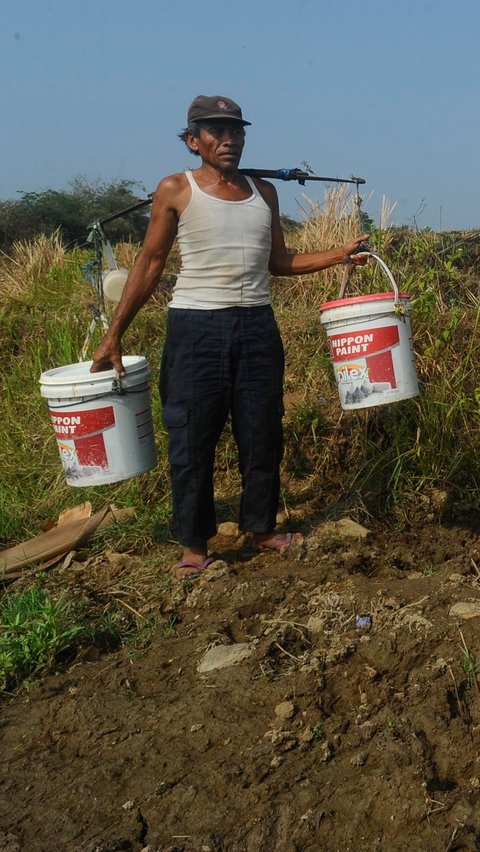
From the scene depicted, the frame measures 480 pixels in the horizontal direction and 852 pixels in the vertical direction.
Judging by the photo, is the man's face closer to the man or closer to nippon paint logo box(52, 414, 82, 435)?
the man

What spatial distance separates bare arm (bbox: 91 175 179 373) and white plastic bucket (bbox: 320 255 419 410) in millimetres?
702

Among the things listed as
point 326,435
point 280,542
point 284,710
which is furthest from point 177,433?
point 284,710

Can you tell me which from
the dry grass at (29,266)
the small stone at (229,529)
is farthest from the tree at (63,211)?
the small stone at (229,529)

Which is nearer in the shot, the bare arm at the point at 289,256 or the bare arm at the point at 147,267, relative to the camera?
the bare arm at the point at 147,267

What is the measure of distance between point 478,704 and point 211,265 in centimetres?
192

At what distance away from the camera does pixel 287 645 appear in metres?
3.05

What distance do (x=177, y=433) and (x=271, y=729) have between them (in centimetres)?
145

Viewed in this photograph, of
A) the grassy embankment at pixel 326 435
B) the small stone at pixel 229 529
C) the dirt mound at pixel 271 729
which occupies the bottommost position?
the dirt mound at pixel 271 729

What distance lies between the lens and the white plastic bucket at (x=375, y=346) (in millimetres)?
3500

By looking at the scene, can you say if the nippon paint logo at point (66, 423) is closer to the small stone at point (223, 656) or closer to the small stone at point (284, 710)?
the small stone at point (223, 656)

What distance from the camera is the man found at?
3.54 meters

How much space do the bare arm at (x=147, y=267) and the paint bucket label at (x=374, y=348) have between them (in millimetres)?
704

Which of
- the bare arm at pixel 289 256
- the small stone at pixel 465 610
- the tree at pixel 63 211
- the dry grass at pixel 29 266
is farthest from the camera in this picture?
the tree at pixel 63 211

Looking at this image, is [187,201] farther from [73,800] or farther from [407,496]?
[73,800]
